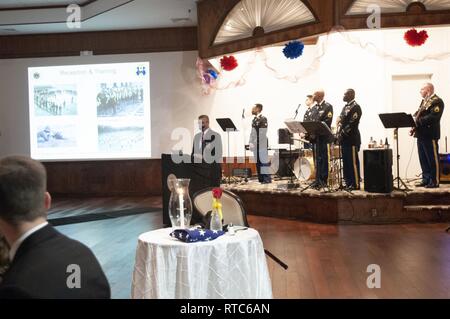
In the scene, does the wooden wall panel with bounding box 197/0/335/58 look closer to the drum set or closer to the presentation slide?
the drum set

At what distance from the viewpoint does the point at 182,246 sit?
9.86 ft

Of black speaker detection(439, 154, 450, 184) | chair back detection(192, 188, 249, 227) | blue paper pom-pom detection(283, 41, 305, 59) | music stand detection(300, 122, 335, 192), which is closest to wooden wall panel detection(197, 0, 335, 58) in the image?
blue paper pom-pom detection(283, 41, 305, 59)

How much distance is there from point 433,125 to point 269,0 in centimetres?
329

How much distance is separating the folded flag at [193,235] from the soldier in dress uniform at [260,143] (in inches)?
278

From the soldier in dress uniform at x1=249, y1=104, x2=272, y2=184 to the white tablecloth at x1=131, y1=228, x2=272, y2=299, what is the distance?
281 inches

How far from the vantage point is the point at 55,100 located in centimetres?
1247

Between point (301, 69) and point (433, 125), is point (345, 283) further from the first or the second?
point (301, 69)

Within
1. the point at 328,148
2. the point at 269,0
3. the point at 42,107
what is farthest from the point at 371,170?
the point at 42,107

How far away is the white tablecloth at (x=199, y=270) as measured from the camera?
118 inches

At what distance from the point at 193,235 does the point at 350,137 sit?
5981mm

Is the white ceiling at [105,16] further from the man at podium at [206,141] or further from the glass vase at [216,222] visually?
the glass vase at [216,222]
